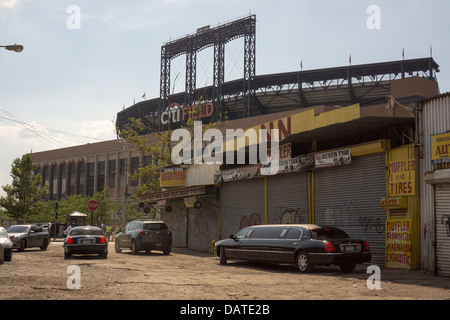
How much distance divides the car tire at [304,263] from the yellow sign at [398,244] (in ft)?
10.8

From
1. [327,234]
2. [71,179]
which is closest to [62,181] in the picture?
[71,179]

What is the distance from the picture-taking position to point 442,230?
48.6ft

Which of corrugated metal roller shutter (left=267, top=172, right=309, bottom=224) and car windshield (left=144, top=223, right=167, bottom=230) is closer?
corrugated metal roller shutter (left=267, top=172, right=309, bottom=224)

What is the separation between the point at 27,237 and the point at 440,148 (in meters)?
19.4

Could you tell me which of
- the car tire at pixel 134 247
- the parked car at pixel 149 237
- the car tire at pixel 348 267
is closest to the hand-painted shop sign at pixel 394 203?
the car tire at pixel 348 267

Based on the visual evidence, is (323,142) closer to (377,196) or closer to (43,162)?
(377,196)

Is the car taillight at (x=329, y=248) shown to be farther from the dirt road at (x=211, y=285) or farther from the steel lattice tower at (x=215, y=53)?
the steel lattice tower at (x=215, y=53)

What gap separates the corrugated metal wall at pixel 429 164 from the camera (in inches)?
591

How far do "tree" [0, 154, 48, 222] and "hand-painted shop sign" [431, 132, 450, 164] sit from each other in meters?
47.9

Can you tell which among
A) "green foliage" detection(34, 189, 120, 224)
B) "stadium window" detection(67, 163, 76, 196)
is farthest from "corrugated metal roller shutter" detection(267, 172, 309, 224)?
"stadium window" detection(67, 163, 76, 196)

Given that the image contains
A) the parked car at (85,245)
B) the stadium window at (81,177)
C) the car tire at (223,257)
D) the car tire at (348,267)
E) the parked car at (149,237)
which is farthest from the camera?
the stadium window at (81,177)

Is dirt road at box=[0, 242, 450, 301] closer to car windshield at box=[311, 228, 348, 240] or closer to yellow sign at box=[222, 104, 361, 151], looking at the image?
car windshield at box=[311, 228, 348, 240]

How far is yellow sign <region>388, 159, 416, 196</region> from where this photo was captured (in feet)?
53.0
